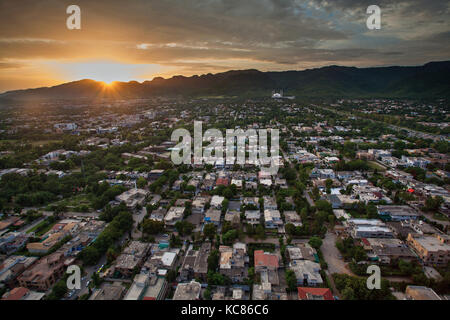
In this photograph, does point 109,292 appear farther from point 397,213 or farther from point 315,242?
point 397,213

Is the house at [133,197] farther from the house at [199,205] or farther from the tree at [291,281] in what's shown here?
the tree at [291,281]

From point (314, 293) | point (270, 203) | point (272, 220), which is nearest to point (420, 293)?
point (314, 293)

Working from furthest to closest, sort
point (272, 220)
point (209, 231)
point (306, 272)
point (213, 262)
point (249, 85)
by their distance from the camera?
point (249, 85)
point (272, 220)
point (209, 231)
point (213, 262)
point (306, 272)

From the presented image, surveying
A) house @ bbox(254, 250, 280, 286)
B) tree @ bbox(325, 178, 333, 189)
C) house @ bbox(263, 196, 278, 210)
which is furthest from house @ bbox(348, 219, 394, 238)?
house @ bbox(254, 250, 280, 286)

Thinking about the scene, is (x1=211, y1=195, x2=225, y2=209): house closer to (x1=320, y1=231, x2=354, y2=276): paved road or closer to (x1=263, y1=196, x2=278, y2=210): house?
(x1=263, y1=196, x2=278, y2=210): house

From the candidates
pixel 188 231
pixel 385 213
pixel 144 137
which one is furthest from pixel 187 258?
pixel 144 137

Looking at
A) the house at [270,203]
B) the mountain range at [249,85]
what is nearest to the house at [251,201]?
the house at [270,203]

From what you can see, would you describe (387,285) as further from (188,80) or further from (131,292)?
(188,80)
